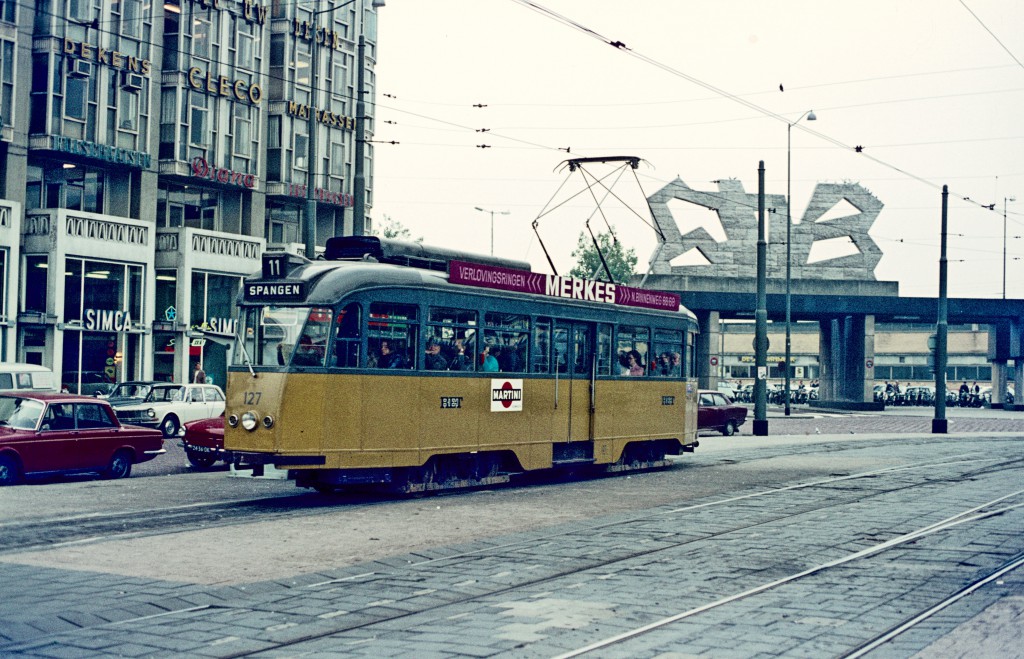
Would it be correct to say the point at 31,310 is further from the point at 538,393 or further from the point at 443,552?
the point at 443,552

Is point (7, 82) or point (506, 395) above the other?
point (7, 82)

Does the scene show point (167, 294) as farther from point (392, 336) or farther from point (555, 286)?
point (392, 336)

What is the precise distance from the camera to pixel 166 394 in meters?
31.3

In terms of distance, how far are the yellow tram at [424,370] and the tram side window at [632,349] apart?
4cm

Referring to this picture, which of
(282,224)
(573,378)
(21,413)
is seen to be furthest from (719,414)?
(21,413)

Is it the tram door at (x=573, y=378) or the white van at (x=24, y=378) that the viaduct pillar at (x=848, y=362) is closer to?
the tram door at (x=573, y=378)

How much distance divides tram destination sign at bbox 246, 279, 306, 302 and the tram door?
5301 mm

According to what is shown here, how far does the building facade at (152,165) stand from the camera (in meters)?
36.9

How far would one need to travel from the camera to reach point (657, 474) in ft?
74.9

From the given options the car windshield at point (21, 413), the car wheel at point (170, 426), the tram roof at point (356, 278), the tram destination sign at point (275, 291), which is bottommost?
the car wheel at point (170, 426)

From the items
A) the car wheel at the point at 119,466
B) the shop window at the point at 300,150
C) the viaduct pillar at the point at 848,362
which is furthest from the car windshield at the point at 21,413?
the viaduct pillar at the point at 848,362

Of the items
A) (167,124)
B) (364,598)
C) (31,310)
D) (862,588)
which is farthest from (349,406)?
(167,124)

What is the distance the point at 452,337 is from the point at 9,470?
7195 mm

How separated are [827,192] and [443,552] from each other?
52.1 m
